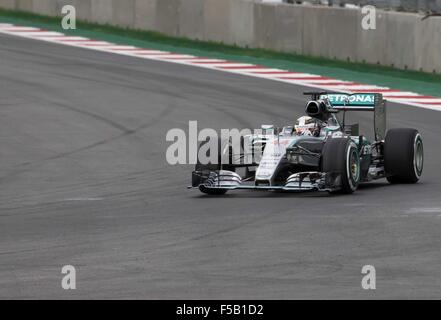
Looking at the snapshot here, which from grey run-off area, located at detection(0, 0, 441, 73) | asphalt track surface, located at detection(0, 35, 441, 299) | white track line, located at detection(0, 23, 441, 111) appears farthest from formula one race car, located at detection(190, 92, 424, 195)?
grey run-off area, located at detection(0, 0, 441, 73)

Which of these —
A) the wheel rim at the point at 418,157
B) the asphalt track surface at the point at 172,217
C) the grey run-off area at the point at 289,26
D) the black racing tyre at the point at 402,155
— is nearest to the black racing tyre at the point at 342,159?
the asphalt track surface at the point at 172,217

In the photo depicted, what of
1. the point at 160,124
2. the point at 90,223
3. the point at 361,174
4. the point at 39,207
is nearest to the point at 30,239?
the point at 90,223

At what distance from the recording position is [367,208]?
15.8 meters

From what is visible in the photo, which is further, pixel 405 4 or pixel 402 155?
pixel 405 4

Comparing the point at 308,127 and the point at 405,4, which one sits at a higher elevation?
the point at 405,4

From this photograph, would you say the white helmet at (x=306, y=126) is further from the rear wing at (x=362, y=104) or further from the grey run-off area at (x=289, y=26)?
the grey run-off area at (x=289, y=26)

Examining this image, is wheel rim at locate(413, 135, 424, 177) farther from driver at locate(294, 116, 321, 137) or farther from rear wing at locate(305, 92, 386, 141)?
driver at locate(294, 116, 321, 137)

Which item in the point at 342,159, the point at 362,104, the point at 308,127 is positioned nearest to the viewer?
the point at 342,159

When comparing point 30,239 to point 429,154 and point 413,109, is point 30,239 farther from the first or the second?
point 413,109

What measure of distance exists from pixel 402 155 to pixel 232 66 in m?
14.5

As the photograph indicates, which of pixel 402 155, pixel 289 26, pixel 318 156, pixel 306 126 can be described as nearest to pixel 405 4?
pixel 289 26

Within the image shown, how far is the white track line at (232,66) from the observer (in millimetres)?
27734

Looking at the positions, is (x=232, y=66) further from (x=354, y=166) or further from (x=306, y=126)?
(x=354, y=166)

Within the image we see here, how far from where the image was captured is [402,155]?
59.0 feet
